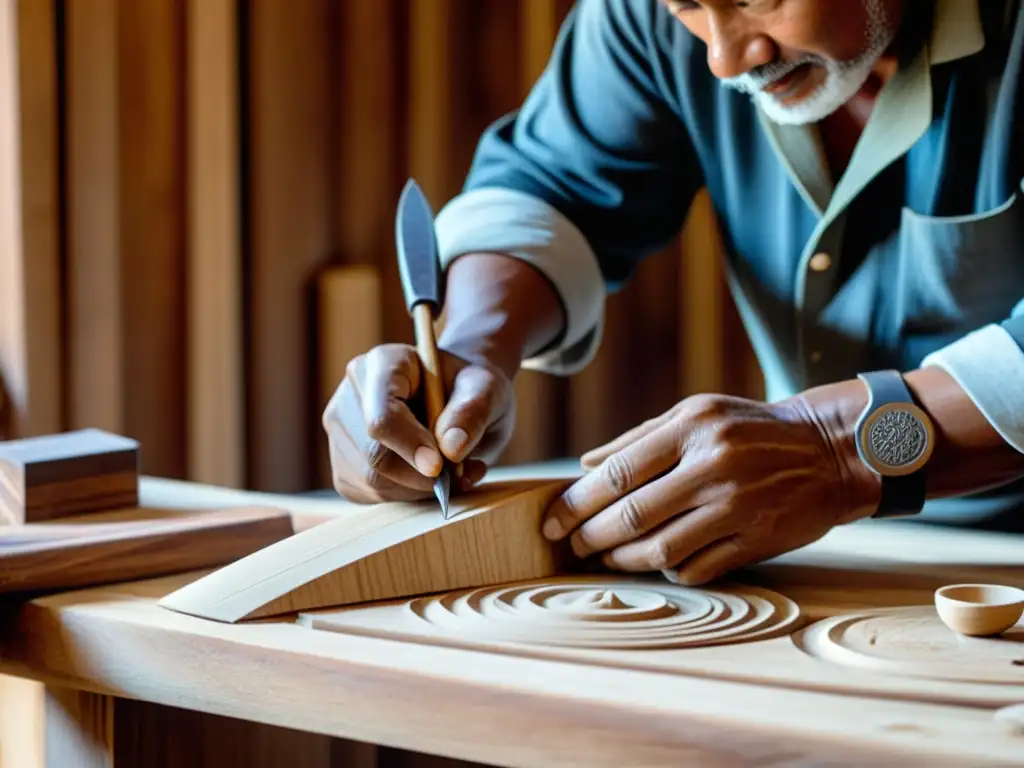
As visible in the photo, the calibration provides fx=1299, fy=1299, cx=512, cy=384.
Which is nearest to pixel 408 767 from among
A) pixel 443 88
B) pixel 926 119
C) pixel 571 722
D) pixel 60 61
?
pixel 571 722

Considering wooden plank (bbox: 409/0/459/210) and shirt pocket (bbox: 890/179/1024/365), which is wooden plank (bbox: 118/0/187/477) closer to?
wooden plank (bbox: 409/0/459/210)

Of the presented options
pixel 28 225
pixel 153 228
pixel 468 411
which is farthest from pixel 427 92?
pixel 468 411

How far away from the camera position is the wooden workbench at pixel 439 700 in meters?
0.81

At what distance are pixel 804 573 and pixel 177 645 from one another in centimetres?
59

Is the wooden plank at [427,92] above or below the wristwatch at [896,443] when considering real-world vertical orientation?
above

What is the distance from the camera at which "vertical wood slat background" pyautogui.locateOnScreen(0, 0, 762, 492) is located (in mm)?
2105

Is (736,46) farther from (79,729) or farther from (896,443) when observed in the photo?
(79,729)

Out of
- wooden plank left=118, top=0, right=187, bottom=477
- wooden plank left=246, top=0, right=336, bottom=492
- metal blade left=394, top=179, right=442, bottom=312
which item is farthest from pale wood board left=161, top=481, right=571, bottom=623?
wooden plank left=246, top=0, right=336, bottom=492

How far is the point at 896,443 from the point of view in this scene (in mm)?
1206

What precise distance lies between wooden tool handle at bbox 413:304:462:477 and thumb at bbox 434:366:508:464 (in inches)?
0.6

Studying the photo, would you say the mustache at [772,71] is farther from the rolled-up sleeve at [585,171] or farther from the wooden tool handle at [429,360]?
the wooden tool handle at [429,360]

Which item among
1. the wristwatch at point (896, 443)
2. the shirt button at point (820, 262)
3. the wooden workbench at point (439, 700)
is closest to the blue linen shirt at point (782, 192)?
the shirt button at point (820, 262)

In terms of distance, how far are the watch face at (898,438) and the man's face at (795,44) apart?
45 cm

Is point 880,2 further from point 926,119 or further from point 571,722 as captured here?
point 571,722
